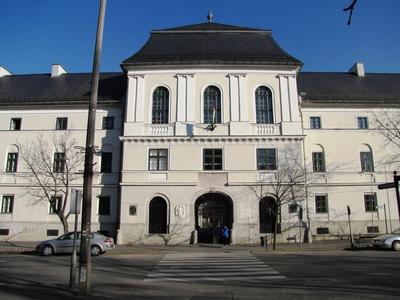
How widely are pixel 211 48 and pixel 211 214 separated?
47.9ft

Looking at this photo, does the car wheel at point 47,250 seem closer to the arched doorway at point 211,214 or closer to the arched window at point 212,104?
the arched doorway at point 211,214

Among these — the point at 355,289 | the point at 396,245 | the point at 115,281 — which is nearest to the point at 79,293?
the point at 115,281

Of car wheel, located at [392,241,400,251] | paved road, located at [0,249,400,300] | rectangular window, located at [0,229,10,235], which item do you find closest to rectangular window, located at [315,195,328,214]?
car wheel, located at [392,241,400,251]

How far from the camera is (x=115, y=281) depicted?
39.8ft

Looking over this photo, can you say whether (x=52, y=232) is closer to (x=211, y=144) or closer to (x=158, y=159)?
(x=158, y=159)

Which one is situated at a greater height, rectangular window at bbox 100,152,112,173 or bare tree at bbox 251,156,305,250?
rectangular window at bbox 100,152,112,173

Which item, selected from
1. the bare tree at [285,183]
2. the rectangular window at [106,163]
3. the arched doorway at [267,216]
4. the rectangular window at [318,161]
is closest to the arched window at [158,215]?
the rectangular window at [106,163]

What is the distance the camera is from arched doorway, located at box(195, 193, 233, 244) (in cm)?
3039

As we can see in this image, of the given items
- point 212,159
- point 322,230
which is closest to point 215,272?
point 212,159

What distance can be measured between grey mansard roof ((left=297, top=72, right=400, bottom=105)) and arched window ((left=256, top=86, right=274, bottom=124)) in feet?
13.1

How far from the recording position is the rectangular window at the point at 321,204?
31625 mm

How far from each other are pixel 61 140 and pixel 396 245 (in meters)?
26.8

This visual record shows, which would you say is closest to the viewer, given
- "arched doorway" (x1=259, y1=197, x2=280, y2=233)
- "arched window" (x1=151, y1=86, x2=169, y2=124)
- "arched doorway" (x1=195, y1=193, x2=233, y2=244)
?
"arched doorway" (x1=259, y1=197, x2=280, y2=233)

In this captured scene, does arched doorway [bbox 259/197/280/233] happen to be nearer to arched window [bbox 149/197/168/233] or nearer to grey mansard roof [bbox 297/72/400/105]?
arched window [bbox 149/197/168/233]
